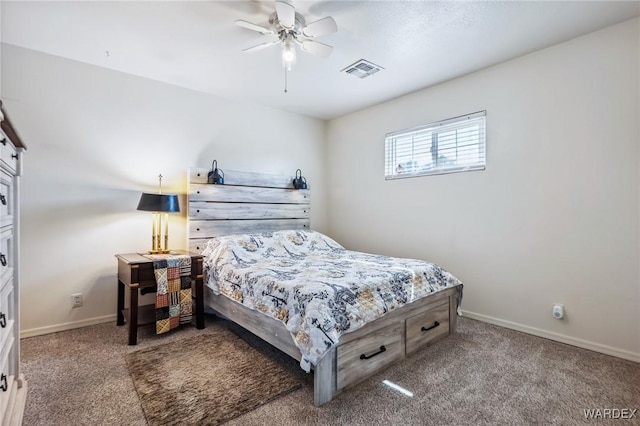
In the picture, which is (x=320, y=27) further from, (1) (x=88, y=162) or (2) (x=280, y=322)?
(1) (x=88, y=162)

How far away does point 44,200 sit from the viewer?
2.79 metres

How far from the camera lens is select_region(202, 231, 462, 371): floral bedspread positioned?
72.6 inches

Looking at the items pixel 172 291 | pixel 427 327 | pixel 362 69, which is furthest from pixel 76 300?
pixel 362 69

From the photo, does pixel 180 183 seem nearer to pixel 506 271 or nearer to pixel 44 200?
pixel 44 200

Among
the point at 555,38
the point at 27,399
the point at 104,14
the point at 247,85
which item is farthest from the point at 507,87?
the point at 27,399

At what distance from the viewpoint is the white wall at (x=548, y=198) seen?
93.7 inches

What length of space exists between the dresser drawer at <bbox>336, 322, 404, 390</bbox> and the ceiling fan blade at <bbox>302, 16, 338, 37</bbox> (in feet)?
6.83

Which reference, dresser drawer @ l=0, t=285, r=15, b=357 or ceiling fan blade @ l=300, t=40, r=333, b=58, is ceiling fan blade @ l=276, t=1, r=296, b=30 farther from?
dresser drawer @ l=0, t=285, r=15, b=357

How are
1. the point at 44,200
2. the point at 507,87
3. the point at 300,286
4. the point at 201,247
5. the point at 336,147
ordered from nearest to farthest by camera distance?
1. the point at 300,286
2. the point at 44,200
3. the point at 507,87
4. the point at 201,247
5. the point at 336,147

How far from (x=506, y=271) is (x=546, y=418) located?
1.53 meters

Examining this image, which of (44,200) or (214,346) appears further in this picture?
(44,200)

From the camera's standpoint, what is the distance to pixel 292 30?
233 cm

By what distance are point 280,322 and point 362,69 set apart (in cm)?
249

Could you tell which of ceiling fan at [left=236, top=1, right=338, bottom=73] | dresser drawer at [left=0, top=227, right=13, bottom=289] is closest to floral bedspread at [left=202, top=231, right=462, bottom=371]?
dresser drawer at [left=0, top=227, right=13, bottom=289]
